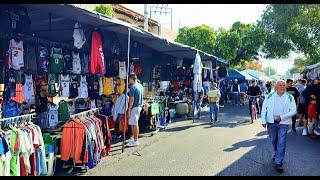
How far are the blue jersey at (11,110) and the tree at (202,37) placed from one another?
26.5 meters

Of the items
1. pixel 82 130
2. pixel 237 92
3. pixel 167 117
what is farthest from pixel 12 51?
pixel 237 92

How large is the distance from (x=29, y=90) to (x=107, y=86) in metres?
2.70

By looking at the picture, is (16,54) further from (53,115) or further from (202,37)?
(202,37)

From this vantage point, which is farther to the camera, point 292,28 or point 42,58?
point 292,28

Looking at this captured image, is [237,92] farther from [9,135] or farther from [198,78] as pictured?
[9,135]

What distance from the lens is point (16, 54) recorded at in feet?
26.1

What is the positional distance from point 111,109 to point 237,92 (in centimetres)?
1530

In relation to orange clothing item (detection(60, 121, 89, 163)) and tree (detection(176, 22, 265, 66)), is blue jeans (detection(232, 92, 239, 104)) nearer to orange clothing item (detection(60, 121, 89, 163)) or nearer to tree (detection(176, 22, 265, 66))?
tree (detection(176, 22, 265, 66))

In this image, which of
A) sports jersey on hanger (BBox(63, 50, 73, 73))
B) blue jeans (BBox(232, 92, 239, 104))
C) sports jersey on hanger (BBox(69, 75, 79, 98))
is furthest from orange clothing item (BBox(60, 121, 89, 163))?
blue jeans (BBox(232, 92, 239, 104))

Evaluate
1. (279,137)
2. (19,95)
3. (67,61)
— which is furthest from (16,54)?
(279,137)

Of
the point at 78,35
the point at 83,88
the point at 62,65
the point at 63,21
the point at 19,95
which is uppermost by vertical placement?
the point at 63,21

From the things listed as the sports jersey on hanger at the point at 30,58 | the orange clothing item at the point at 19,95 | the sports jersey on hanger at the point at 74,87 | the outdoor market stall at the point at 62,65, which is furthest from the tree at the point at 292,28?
the orange clothing item at the point at 19,95

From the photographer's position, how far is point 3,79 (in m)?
8.02

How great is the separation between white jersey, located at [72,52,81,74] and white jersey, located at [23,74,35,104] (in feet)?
3.91
